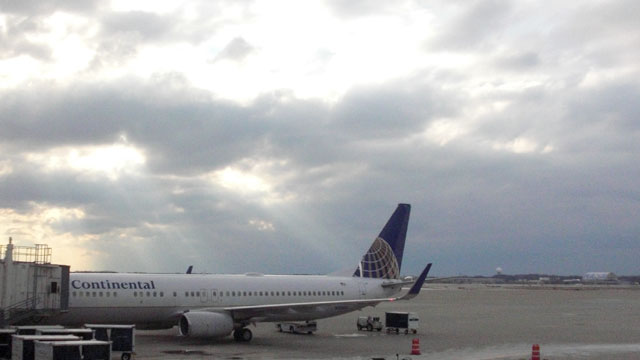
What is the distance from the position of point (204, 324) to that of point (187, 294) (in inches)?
97.4

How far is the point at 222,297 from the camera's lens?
35.6 meters

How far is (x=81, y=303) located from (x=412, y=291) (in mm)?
15438

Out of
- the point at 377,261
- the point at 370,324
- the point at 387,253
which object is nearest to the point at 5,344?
the point at 370,324

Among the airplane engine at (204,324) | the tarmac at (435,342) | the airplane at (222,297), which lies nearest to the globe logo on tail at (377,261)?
the airplane at (222,297)

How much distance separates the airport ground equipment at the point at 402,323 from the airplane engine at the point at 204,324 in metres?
10.1

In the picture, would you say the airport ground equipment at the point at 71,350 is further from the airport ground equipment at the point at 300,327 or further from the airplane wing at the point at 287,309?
the airport ground equipment at the point at 300,327

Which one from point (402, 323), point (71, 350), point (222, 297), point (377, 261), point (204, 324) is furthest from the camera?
point (377, 261)

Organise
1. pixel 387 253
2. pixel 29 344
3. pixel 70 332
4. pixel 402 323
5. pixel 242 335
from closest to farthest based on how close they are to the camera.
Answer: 1. pixel 29 344
2. pixel 70 332
3. pixel 242 335
4. pixel 402 323
5. pixel 387 253

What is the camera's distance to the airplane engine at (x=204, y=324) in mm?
32500

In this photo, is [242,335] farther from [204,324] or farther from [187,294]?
[187,294]

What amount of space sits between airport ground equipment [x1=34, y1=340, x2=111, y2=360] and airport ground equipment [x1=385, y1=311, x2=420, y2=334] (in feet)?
70.4

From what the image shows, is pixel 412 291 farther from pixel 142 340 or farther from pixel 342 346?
pixel 142 340

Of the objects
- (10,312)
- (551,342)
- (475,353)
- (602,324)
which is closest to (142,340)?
(10,312)

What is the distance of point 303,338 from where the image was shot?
120 feet
